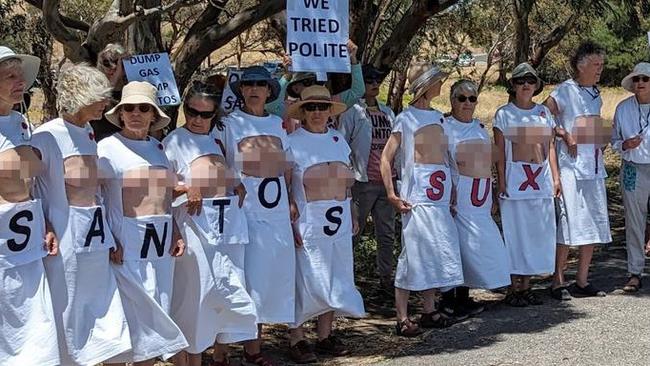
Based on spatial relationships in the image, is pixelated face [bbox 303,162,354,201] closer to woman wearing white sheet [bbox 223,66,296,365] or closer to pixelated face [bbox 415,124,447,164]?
woman wearing white sheet [bbox 223,66,296,365]

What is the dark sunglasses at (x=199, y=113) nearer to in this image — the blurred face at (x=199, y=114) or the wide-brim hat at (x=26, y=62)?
the blurred face at (x=199, y=114)

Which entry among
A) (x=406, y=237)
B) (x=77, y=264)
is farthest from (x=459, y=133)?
(x=77, y=264)

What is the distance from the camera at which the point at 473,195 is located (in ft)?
24.3

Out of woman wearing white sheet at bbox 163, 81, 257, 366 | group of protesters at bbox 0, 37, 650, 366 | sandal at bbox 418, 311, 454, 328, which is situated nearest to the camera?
group of protesters at bbox 0, 37, 650, 366

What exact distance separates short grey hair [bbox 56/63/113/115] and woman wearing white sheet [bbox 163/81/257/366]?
842 mm

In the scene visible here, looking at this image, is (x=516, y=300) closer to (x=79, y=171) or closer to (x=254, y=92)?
(x=254, y=92)

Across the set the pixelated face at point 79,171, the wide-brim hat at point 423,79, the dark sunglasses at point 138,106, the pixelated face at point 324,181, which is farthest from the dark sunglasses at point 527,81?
the pixelated face at point 79,171

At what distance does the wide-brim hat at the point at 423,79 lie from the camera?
23.5 ft

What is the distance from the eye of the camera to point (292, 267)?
6.37 meters

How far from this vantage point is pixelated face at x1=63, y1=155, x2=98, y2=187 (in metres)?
4.92

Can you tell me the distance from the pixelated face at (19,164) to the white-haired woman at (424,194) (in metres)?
3.19

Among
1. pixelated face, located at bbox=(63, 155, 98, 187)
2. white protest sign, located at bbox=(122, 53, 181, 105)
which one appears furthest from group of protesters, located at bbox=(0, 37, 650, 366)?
white protest sign, located at bbox=(122, 53, 181, 105)

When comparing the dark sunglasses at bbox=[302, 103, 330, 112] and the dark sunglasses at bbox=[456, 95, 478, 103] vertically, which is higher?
the dark sunglasses at bbox=[456, 95, 478, 103]

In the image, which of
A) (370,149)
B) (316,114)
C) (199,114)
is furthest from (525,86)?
(199,114)
